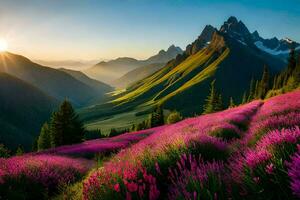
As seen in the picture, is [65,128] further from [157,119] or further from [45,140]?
[157,119]

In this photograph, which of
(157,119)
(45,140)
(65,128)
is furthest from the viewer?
(157,119)

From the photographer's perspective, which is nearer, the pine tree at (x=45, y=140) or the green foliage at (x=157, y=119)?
the pine tree at (x=45, y=140)

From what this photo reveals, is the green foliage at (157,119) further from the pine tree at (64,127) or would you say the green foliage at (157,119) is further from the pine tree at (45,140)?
the pine tree at (64,127)

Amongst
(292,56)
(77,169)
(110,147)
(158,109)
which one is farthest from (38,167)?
(292,56)

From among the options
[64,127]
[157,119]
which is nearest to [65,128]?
[64,127]

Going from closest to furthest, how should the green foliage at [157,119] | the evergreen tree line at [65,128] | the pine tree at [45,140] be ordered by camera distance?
the evergreen tree line at [65,128], the pine tree at [45,140], the green foliage at [157,119]

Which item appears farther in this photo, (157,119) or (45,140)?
(157,119)

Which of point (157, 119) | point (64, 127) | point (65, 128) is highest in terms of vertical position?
point (157, 119)

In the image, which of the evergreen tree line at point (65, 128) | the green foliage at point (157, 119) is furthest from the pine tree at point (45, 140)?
the green foliage at point (157, 119)

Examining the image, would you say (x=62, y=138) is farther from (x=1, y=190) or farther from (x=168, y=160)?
(x=168, y=160)

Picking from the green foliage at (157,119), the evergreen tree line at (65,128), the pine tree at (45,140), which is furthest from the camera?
the green foliage at (157,119)

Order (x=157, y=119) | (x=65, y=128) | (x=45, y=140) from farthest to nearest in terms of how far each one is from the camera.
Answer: (x=157, y=119)
(x=45, y=140)
(x=65, y=128)

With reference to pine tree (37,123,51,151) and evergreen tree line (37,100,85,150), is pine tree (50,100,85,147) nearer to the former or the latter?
evergreen tree line (37,100,85,150)

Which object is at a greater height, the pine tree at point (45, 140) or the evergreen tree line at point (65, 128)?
the evergreen tree line at point (65, 128)
